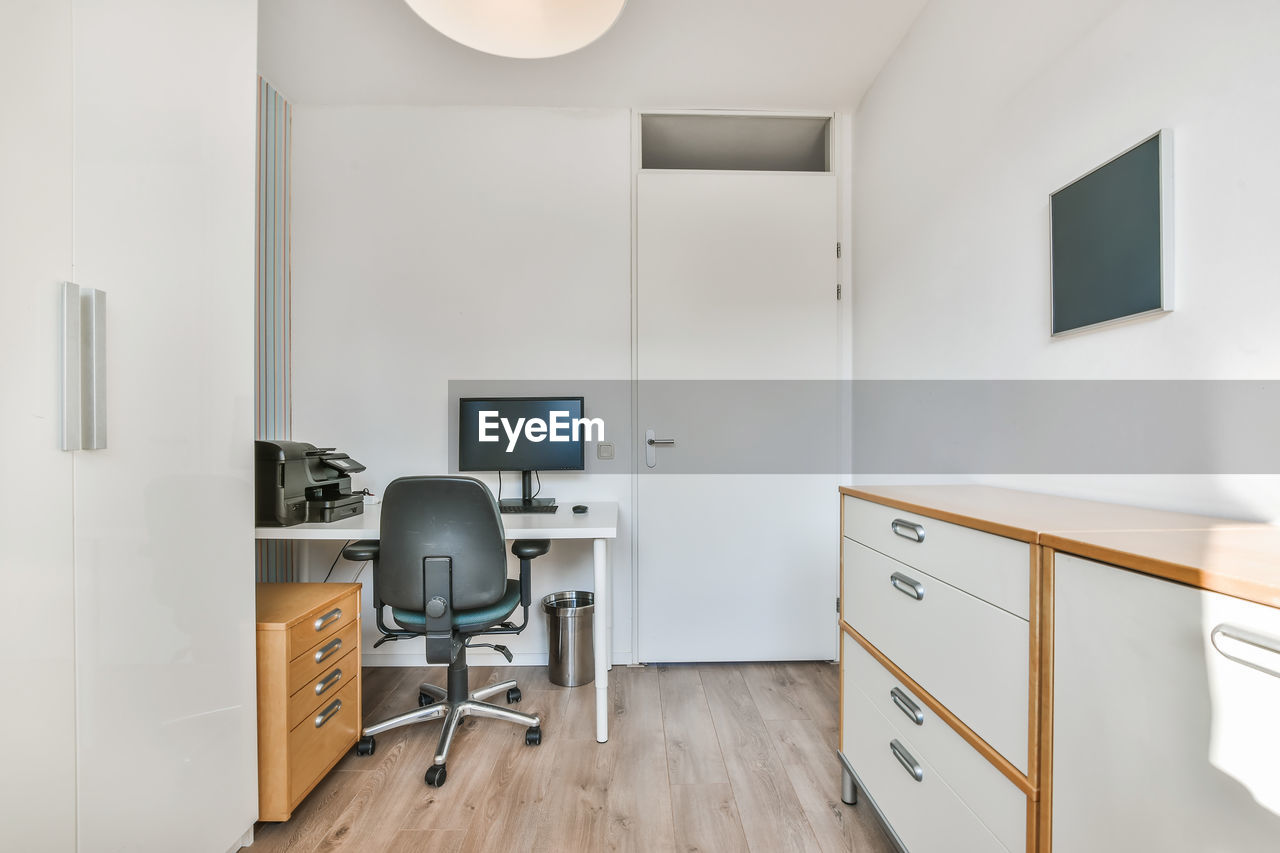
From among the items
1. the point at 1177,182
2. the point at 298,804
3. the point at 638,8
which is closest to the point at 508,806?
the point at 298,804

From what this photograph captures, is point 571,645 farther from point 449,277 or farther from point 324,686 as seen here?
point 449,277

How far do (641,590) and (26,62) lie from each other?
2.52m

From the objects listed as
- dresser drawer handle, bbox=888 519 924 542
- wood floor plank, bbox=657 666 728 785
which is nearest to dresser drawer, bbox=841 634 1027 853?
dresser drawer handle, bbox=888 519 924 542

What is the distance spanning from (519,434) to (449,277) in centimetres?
89

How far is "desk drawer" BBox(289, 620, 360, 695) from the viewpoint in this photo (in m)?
1.57

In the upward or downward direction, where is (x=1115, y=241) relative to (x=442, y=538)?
upward

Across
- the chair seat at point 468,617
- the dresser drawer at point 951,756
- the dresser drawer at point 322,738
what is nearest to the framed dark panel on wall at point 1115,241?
the dresser drawer at point 951,756

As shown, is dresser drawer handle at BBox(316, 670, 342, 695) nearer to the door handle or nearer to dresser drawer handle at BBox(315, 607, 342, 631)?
dresser drawer handle at BBox(315, 607, 342, 631)

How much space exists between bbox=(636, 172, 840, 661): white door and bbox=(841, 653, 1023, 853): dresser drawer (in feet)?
3.53

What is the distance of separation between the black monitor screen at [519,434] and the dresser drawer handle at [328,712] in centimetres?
105

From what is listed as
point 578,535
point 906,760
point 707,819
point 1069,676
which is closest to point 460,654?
point 578,535

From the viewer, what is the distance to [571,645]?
7.93 ft

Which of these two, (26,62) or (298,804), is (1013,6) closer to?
(26,62)

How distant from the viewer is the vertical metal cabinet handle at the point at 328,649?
1.70 m
